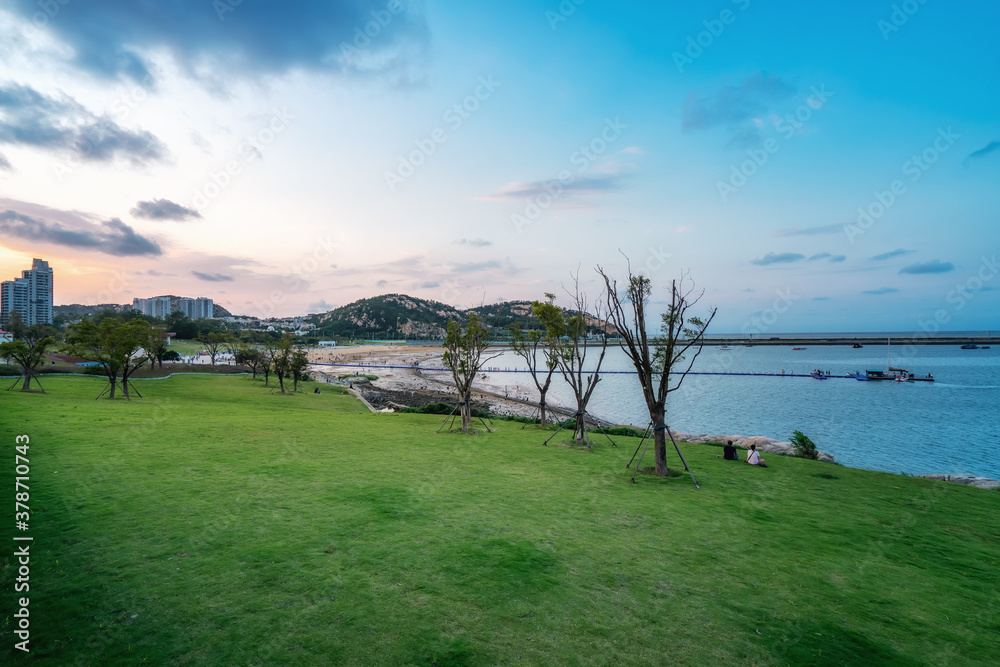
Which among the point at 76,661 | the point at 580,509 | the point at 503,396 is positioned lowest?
the point at 503,396

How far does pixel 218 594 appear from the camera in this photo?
4.90 metres

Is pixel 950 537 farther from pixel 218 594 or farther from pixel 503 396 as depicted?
pixel 503 396

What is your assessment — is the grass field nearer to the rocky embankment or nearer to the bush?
the bush

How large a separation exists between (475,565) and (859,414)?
156 ft

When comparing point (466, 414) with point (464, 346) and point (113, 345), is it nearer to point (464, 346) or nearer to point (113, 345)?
point (464, 346)

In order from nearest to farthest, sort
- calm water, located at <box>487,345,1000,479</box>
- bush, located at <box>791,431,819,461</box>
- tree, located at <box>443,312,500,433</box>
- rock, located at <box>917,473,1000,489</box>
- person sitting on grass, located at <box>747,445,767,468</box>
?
1. person sitting on grass, located at <box>747,445,767,468</box>
2. rock, located at <box>917,473,1000,489</box>
3. bush, located at <box>791,431,819,461</box>
4. tree, located at <box>443,312,500,433</box>
5. calm water, located at <box>487,345,1000,479</box>

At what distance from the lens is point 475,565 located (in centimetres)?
591

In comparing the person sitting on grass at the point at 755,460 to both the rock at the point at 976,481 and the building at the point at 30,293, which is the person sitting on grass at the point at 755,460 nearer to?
the rock at the point at 976,481

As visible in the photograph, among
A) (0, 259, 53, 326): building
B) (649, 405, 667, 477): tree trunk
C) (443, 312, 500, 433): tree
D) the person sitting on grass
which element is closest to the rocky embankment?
the person sitting on grass

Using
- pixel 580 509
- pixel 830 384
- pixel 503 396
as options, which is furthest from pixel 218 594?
pixel 830 384

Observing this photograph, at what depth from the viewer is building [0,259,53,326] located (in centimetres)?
10650

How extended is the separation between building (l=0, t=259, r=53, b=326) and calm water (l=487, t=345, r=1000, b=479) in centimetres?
13131

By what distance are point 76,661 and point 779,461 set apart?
17202mm

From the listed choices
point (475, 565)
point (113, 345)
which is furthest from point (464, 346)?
point (113, 345)
